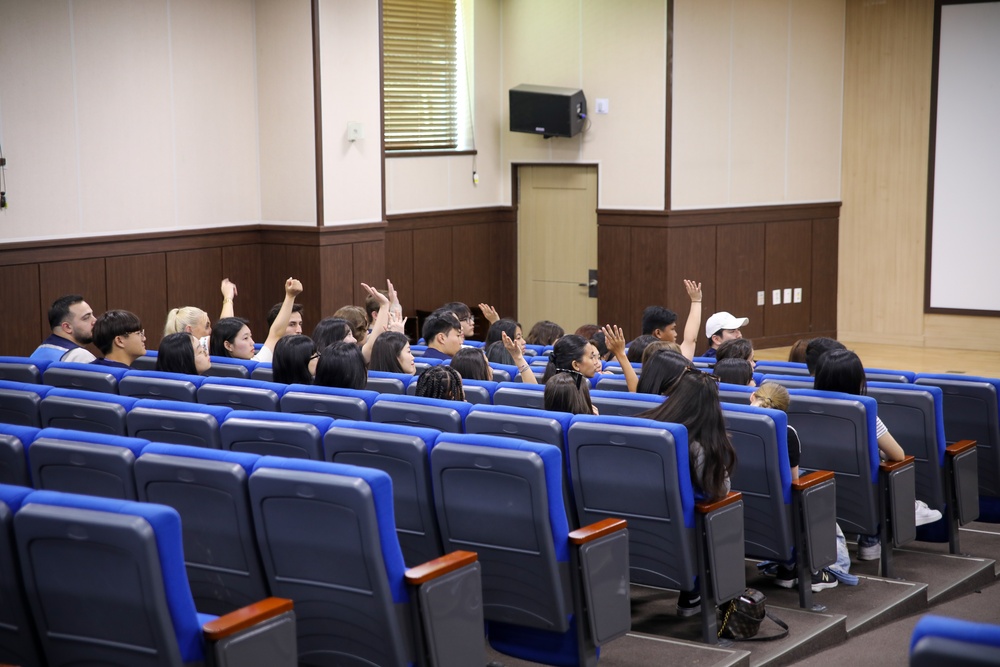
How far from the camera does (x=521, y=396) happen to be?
4426 mm

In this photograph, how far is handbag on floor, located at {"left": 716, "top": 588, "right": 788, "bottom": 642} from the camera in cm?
363

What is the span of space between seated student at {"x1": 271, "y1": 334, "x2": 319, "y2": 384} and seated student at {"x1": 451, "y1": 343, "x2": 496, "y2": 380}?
656 mm

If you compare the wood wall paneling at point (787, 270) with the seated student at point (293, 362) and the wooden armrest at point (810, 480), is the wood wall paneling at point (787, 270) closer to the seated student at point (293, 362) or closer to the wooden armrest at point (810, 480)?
the seated student at point (293, 362)

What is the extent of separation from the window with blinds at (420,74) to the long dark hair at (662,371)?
242 inches

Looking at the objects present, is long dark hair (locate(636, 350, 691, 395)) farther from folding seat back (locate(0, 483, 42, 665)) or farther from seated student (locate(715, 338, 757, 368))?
folding seat back (locate(0, 483, 42, 665))

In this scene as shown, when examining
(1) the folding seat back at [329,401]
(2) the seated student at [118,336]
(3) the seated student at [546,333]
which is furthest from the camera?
(3) the seated student at [546,333]

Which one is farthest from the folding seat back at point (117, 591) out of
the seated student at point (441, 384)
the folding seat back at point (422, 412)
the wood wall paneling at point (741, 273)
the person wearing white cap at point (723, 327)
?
the wood wall paneling at point (741, 273)

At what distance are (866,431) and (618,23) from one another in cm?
697

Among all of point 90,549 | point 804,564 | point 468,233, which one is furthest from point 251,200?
point 90,549

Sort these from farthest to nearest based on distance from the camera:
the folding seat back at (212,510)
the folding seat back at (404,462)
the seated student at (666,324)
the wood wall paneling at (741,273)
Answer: the wood wall paneling at (741,273) → the seated student at (666,324) → the folding seat back at (404,462) → the folding seat back at (212,510)

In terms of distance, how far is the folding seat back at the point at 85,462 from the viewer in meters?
3.12

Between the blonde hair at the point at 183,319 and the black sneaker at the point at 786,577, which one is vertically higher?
the blonde hair at the point at 183,319

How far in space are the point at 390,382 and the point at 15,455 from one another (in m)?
1.78

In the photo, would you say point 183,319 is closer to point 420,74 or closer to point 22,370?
point 22,370
